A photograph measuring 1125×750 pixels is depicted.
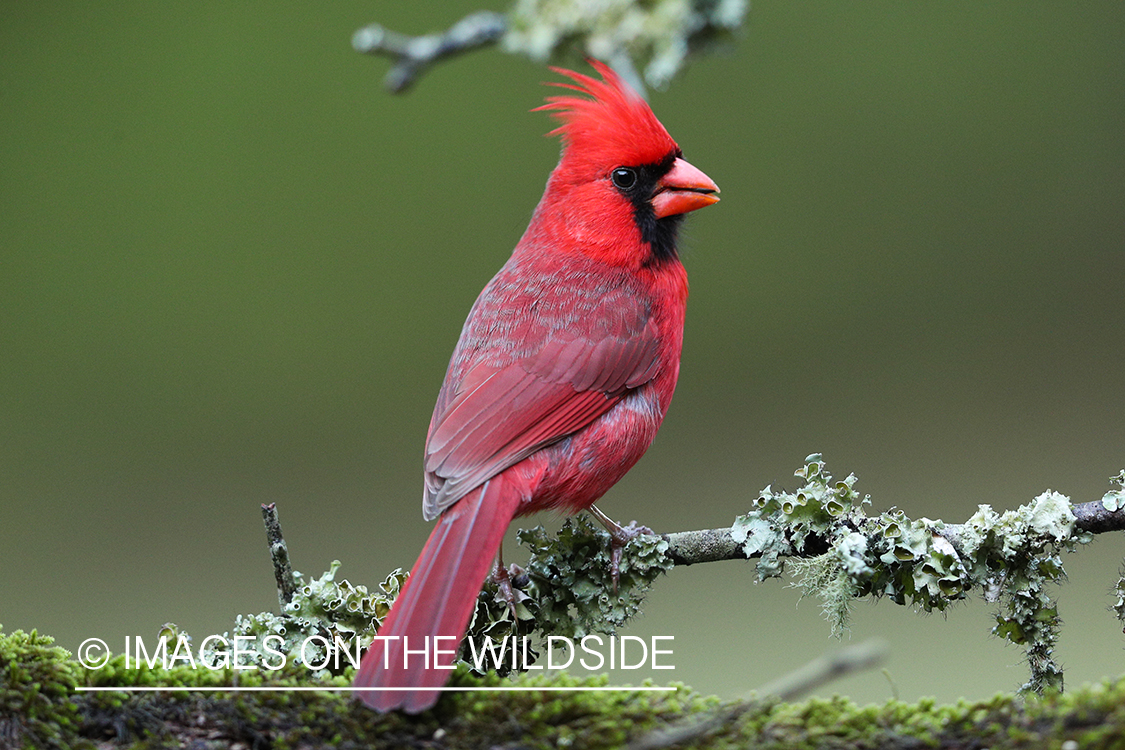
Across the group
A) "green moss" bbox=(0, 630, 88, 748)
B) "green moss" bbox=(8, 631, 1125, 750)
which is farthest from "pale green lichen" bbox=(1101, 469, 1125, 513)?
"green moss" bbox=(0, 630, 88, 748)

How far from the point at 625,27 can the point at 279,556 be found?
1.16 metres

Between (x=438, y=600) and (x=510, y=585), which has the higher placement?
(x=510, y=585)

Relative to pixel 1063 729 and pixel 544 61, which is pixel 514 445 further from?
pixel 1063 729

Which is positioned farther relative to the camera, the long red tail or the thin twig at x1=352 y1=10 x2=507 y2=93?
the thin twig at x1=352 y1=10 x2=507 y2=93

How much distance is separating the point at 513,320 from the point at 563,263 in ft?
0.88

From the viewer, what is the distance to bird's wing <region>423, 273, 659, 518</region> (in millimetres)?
2301

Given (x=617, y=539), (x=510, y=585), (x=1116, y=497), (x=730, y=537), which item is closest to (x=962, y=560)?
(x=1116, y=497)

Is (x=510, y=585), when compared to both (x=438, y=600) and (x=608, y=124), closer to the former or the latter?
(x=438, y=600)

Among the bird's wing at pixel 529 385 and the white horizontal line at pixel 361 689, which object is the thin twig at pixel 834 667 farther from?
the bird's wing at pixel 529 385

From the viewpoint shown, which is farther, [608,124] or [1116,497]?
[608,124]

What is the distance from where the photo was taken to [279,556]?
1.95 metres

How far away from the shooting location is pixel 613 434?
8.31ft

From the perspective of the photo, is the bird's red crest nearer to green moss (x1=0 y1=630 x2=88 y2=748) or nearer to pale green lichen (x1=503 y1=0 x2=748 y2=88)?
pale green lichen (x1=503 y1=0 x2=748 y2=88)

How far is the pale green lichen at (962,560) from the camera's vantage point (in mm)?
1980
